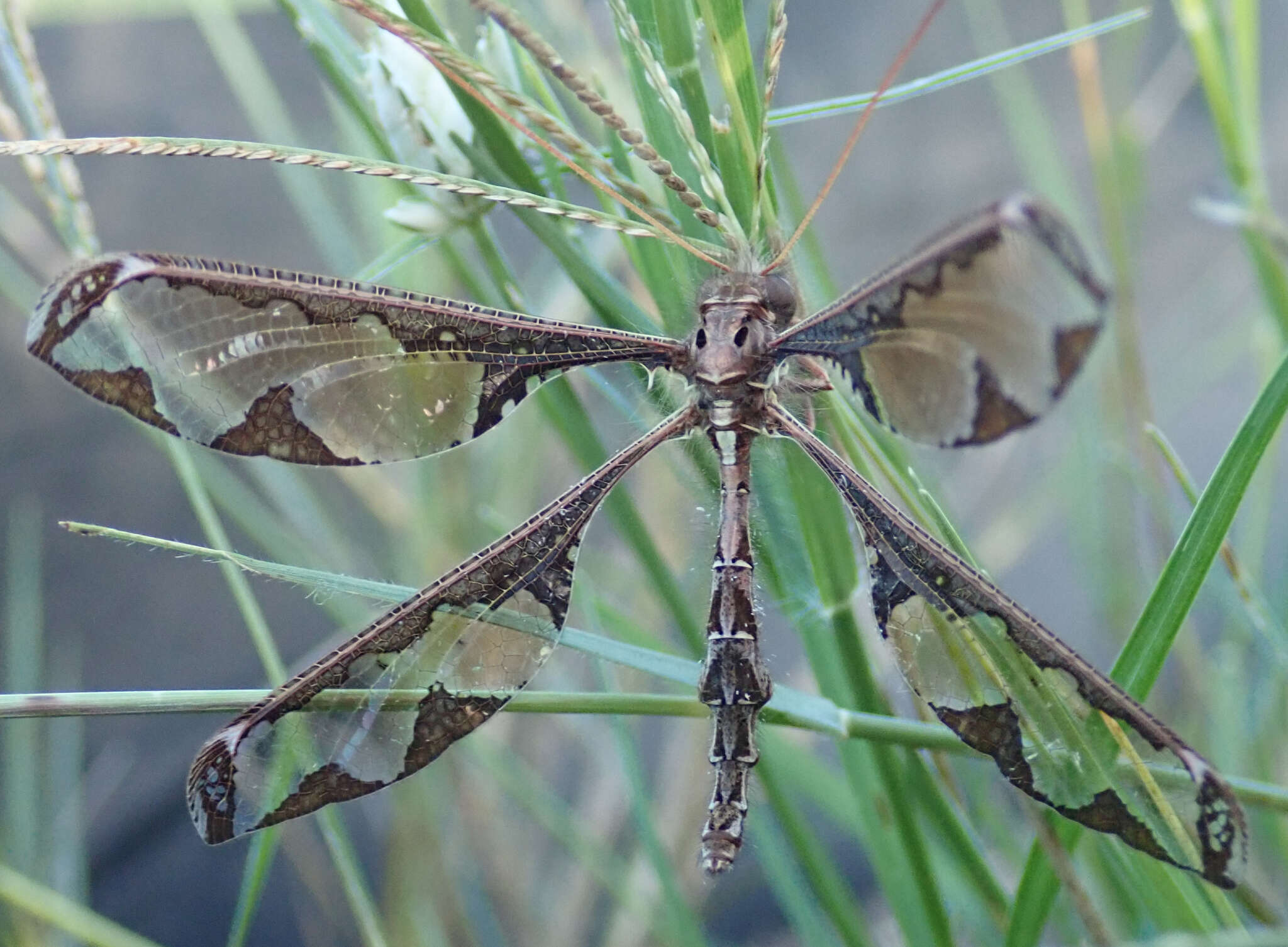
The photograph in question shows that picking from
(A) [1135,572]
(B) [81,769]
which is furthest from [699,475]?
(B) [81,769]

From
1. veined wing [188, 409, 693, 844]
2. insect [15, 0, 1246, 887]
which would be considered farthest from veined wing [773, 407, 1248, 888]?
veined wing [188, 409, 693, 844]

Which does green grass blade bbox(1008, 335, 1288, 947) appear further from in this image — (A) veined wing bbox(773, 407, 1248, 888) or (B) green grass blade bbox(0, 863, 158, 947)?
(B) green grass blade bbox(0, 863, 158, 947)

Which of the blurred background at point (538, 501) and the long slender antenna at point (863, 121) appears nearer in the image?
the long slender antenna at point (863, 121)

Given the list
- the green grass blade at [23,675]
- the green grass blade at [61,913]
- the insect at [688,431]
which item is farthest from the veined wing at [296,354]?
the green grass blade at [23,675]

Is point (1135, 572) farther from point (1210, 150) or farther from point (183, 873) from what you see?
point (183, 873)

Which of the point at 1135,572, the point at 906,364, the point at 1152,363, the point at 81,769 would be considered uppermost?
the point at 1152,363

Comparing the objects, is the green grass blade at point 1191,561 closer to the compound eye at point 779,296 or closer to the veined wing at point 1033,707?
the veined wing at point 1033,707
